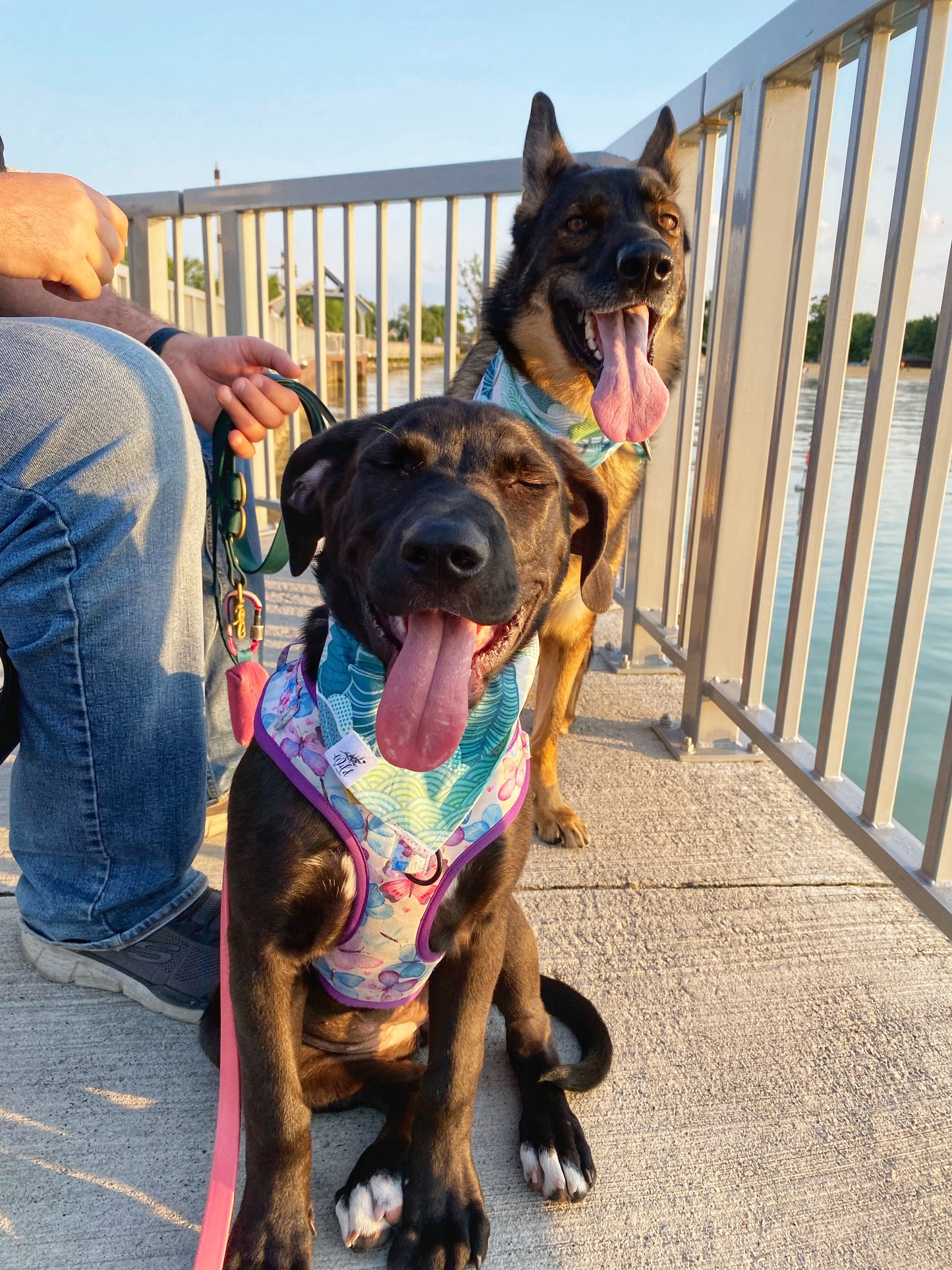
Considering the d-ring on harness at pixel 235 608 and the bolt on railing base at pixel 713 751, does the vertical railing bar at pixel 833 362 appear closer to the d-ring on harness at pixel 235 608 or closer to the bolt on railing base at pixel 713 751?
the bolt on railing base at pixel 713 751

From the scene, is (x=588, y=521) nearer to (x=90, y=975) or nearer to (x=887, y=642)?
(x=90, y=975)

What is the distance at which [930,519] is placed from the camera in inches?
85.7

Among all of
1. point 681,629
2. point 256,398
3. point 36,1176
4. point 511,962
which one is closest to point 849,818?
point 511,962

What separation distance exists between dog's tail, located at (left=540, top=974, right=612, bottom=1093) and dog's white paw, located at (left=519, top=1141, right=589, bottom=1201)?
0.47 feet

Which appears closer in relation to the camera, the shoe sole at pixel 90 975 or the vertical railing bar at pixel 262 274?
the shoe sole at pixel 90 975

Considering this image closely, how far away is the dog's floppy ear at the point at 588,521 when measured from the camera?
6.25 feet

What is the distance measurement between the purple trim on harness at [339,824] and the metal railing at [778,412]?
1430 mm

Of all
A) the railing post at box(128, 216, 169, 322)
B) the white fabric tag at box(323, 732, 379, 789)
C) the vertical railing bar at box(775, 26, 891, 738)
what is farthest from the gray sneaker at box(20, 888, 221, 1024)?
the railing post at box(128, 216, 169, 322)

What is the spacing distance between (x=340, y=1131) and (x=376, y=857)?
2.12ft

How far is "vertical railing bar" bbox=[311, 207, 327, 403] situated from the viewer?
203 inches

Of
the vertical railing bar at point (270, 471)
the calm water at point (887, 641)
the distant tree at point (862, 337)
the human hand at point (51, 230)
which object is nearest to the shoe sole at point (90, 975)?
the human hand at point (51, 230)

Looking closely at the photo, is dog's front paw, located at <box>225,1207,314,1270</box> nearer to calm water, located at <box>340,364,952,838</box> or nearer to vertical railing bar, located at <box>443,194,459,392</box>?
calm water, located at <box>340,364,952,838</box>

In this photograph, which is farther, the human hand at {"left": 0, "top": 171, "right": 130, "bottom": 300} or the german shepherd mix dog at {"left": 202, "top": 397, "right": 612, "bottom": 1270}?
the human hand at {"left": 0, "top": 171, "right": 130, "bottom": 300}

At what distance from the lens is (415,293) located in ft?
16.2
